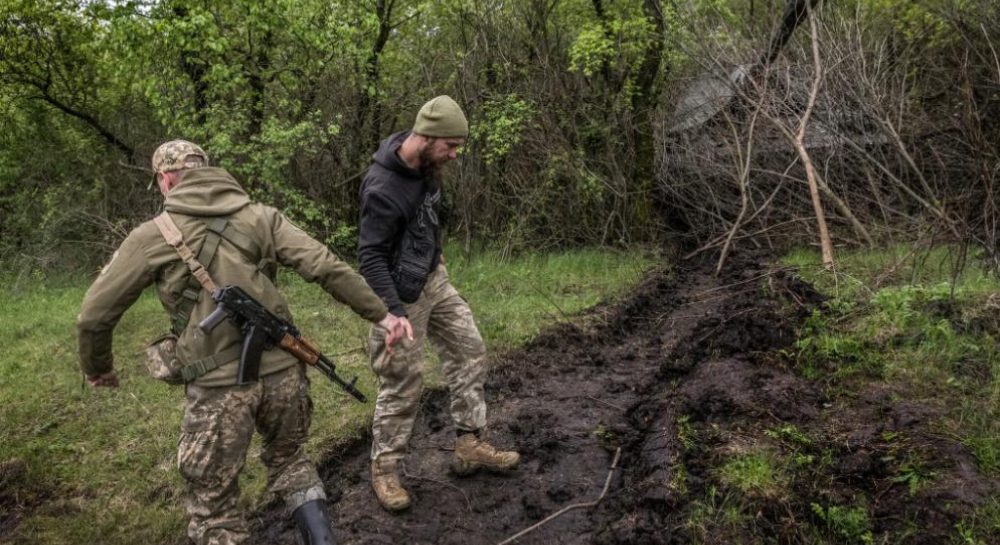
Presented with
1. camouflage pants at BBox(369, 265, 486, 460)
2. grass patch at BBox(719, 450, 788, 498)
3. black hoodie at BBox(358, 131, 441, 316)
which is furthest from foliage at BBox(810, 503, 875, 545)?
black hoodie at BBox(358, 131, 441, 316)

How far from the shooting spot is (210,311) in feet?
10.1

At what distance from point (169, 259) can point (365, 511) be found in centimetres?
176

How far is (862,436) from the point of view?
371cm

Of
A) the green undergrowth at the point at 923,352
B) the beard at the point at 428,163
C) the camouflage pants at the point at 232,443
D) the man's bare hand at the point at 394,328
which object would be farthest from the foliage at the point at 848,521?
the beard at the point at 428,163

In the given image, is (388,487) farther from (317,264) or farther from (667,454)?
(667,454)

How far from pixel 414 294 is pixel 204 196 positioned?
118cm

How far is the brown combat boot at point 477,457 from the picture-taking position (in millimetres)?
4262

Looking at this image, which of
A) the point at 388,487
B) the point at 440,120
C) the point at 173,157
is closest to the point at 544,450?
the point at 388,487

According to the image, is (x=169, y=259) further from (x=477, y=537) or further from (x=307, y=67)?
(x=307, y=67)

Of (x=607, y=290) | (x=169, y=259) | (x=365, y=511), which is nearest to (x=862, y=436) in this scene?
(x=365, y=511)

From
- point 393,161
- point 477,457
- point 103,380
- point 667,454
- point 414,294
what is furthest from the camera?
point 477,457

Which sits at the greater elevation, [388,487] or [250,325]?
[250,325]

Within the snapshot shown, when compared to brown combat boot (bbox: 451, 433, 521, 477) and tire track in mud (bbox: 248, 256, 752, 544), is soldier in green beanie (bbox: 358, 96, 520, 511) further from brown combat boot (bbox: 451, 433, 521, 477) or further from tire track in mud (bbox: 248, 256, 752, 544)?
tire track in mud (bbox: 248, 256, 752, 544)

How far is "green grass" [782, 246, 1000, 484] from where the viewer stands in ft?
12.6
